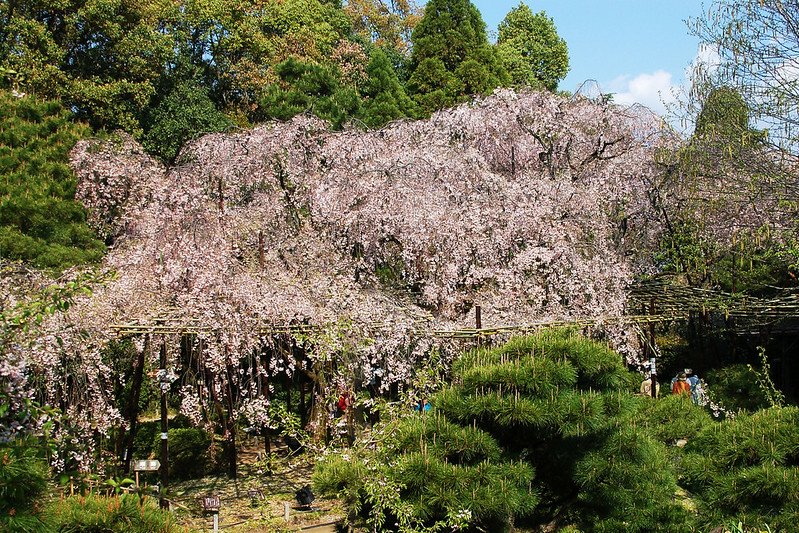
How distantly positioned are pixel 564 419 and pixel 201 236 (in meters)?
6.46

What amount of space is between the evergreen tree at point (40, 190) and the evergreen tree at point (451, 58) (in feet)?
42.0

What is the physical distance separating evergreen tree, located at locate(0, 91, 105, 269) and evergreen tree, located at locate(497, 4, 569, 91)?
21200 millimetres

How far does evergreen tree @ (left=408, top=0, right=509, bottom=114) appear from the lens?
1003 inches

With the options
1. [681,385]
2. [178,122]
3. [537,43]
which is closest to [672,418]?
[681,385]

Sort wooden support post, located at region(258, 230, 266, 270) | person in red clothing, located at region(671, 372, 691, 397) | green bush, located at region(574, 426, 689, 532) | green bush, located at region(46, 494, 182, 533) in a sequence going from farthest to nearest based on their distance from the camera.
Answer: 1. person in red clothing, located at region(671, 372, 691, 397)
2. wooden support post, located at region(258, 230, 266, 270)
3. green bush, located at region(574, 426, 689, 532)
4. green bush, located at region(46, 494, 182, 533)

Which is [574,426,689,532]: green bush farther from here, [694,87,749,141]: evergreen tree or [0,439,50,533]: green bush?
[694,87,749,141]: evergreen tree

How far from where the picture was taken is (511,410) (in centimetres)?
601

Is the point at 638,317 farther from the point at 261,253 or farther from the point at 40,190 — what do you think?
the point at 40,190

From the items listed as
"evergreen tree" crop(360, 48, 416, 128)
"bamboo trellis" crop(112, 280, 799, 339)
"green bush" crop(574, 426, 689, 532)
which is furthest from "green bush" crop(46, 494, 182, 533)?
"evergreen tree" crop(360, 48, 416, 128)

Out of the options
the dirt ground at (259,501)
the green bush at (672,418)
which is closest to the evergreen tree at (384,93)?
the dirt ground at (259,501)

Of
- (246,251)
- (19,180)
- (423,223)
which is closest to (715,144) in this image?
(423,223)

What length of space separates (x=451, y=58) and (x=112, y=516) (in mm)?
23285

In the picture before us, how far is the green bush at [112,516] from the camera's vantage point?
184 inches

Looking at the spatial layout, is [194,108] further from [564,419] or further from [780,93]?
[564,419]
